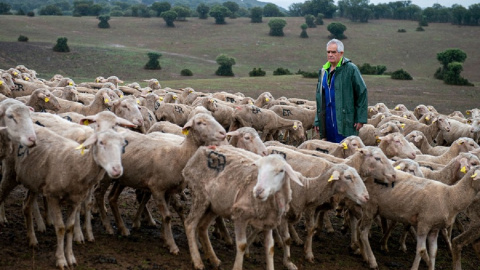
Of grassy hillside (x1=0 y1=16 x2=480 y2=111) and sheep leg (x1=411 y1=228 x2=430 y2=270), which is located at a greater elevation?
sheep leg (x1=411 y1=228 x2=430 y2=270)

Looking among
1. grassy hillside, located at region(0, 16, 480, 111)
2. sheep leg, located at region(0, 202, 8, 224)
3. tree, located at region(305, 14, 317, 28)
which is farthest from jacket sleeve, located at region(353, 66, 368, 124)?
tree, located at region(305, 14, 317, 28)

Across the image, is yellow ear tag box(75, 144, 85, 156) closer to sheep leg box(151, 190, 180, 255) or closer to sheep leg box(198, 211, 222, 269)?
sheep leg box(151, 190, 180, 255)

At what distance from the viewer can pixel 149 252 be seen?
26.8ft

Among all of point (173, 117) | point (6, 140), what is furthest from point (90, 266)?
point (173, 117)

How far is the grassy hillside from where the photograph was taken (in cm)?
3800

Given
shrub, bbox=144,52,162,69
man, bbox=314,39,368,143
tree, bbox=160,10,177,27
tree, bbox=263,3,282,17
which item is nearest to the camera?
man, bbox=314,39,368,143

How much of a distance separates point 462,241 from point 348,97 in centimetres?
320

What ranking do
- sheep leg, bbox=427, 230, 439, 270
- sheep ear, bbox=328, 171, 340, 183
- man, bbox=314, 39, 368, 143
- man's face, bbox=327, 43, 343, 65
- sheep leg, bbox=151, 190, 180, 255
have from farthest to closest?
man, bbox=314, 39, 368, 143 → man's face, bbox=327, 43, 343, 65 → sheep leg, bbox=427, 230, 439, 270 → sheep leg, bbox=151, 190, 180, 255 → sheep ear, bbox=328, 171, 340, 183

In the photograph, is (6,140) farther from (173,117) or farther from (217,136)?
(173,117)

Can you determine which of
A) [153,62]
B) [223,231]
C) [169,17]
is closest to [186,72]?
[153,62]

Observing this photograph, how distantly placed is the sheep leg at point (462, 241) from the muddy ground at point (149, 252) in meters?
0.49

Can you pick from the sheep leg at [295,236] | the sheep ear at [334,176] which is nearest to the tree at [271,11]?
the sheep leg at [295,236]

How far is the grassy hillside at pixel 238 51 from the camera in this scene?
3800cm

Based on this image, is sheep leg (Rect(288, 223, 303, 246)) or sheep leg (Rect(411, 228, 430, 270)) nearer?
sheep leg (Rect(411, 228, 430, 270))
